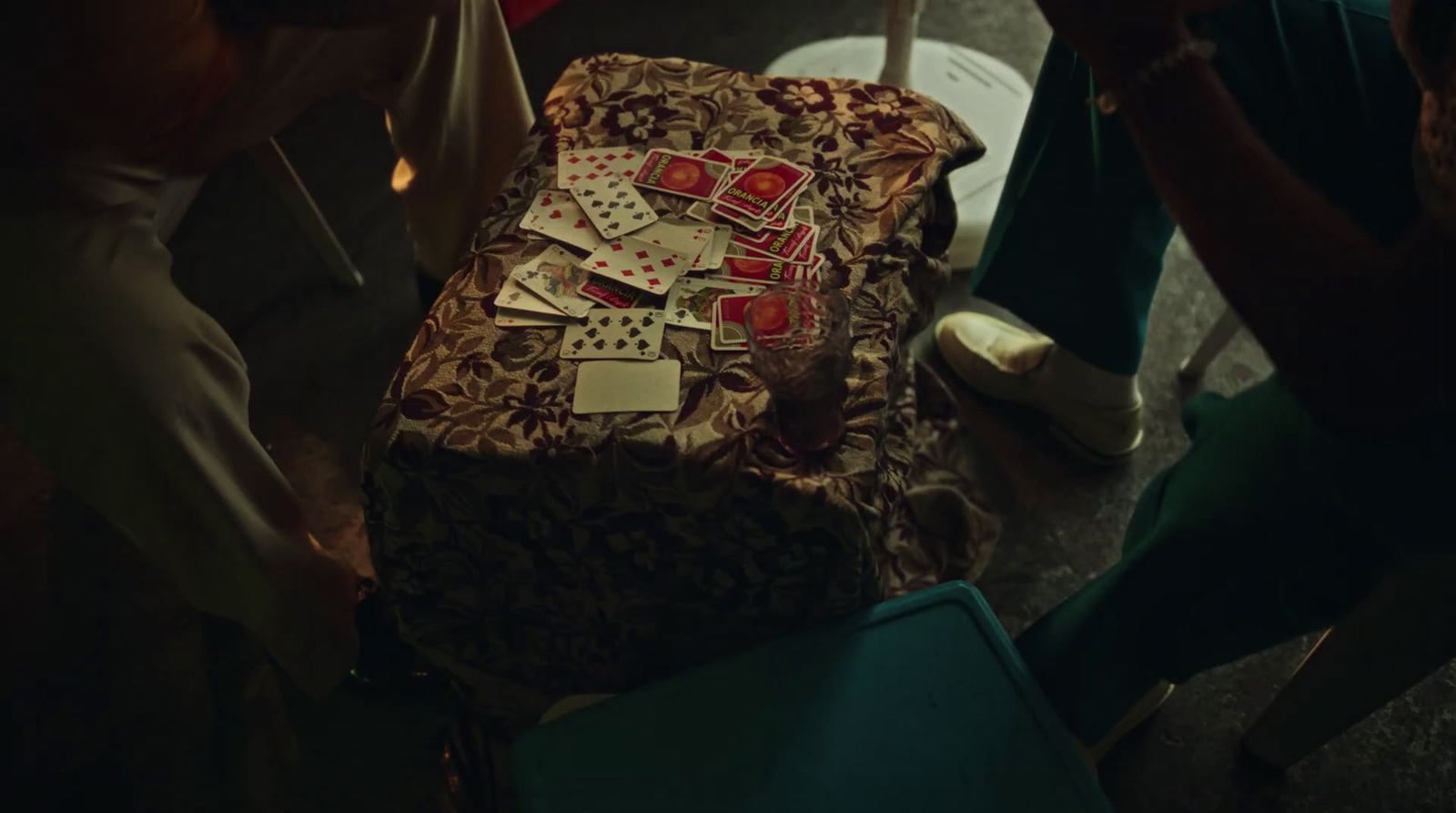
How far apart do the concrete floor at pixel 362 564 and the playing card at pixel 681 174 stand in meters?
0.76

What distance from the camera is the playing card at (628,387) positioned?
3.21 ft

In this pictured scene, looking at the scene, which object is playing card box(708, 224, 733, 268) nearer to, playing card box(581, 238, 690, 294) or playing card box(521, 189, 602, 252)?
playing card box(581, 238, 690, 294)

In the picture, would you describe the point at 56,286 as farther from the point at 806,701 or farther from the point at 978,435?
the point at 978,435

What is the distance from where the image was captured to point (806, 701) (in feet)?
3.00

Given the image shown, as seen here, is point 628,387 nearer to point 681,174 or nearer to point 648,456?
point 648,456

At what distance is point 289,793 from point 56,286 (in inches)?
30.4

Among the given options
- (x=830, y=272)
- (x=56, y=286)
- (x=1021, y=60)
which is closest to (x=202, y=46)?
(x=56, y=286)

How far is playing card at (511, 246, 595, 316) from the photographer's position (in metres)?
1.07

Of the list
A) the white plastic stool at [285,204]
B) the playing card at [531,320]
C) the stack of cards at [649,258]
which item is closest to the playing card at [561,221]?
the stack of cards at [649,258]

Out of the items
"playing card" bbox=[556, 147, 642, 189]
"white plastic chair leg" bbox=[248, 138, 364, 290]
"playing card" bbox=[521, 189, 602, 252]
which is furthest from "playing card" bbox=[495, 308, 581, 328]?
"white plastic chair leg" bbox=[248, 138, 364, 290]

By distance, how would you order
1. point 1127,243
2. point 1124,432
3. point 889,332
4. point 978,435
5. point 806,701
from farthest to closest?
point 978,435
point 1124,432
point 1127,243
point 889,332
point 806,701

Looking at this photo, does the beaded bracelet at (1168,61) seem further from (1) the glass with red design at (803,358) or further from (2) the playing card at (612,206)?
(2) the playing card at (612,206)

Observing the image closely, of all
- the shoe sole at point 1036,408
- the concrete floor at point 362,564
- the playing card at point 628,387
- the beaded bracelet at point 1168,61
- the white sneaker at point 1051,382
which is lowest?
the concrete floor at point 362,564

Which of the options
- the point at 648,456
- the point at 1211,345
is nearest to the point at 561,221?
the point at 648,456
